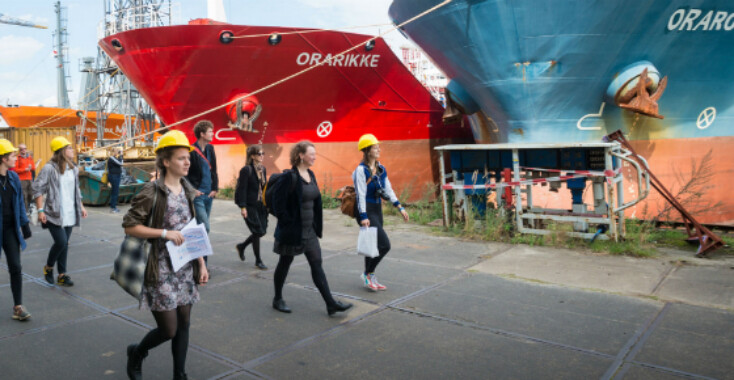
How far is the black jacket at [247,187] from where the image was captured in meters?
5.90

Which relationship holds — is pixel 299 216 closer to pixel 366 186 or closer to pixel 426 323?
pixel 366 186

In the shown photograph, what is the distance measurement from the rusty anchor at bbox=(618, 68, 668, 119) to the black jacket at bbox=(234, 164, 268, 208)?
6.52 metres

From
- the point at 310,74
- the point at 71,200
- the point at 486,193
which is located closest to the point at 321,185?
the point at 310,74

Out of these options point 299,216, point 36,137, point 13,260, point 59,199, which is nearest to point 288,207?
point 299,216

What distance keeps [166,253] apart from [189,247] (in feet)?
0.41

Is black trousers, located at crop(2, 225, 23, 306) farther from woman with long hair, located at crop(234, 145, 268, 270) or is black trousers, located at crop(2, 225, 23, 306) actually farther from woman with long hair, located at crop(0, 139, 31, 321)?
woman with long hair, located at crop(234, 145, 268, 270)

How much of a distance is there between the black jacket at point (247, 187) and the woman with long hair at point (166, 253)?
286 centimetres

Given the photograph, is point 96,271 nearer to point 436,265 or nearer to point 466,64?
point 436,265

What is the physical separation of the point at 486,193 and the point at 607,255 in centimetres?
213

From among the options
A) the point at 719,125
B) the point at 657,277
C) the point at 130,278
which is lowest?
the point at 657,277

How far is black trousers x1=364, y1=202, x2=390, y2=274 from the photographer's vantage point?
490cm

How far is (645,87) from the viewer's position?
888cm

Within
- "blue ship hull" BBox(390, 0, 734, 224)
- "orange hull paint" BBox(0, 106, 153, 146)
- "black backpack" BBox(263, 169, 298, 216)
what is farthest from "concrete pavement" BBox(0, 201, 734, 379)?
"orange hull paint" BBox(0, 106, 153, 146)

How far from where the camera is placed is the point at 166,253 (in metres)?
2.87
